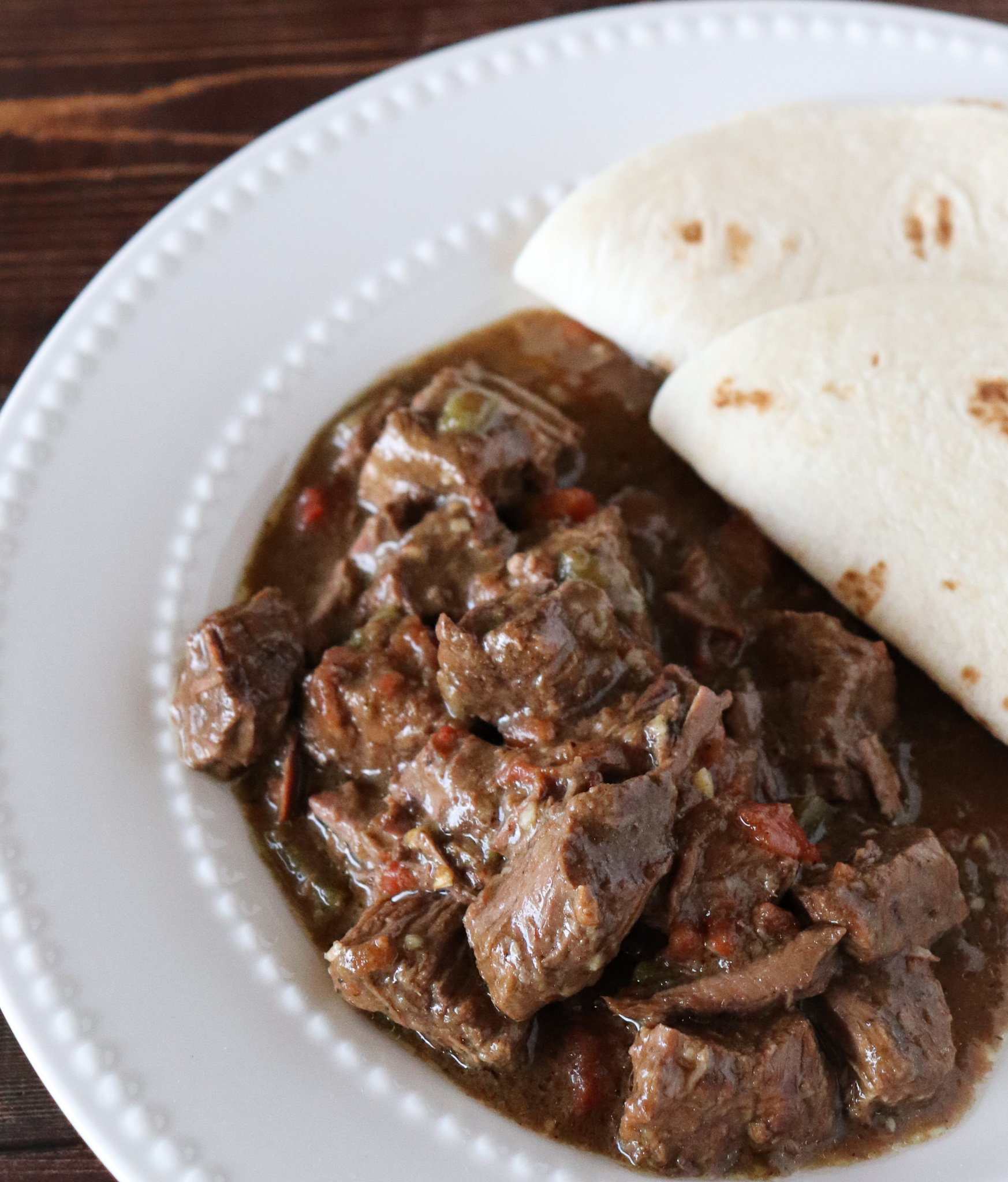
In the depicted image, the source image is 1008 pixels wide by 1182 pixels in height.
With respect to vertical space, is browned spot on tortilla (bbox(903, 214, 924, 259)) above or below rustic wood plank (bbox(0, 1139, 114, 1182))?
above

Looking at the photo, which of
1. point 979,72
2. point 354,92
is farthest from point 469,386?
point 979,72

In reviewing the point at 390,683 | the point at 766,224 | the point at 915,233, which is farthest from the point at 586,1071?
the point at 915,233

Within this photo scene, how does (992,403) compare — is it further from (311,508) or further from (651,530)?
(311,508)

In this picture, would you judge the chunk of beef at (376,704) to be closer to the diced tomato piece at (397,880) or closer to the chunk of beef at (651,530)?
the diced tomato piece at (397,880)

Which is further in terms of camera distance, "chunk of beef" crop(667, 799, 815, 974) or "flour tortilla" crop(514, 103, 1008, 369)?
"flour tortilla" crop(514, 103, 1008, 369)

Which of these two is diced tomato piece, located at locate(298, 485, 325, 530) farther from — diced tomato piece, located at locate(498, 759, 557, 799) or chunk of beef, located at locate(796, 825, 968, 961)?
chunk of beef, located at locate(796, 825, 968, 961)

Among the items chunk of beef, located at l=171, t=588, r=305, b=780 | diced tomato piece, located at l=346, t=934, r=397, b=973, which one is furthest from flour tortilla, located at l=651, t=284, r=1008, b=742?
diced tomato piece, located at l=346, t=934, r=397, b=973

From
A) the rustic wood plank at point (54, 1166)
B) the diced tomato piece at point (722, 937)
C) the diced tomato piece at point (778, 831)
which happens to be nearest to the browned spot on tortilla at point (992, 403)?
the diced tomato piece at point (778, 831)
